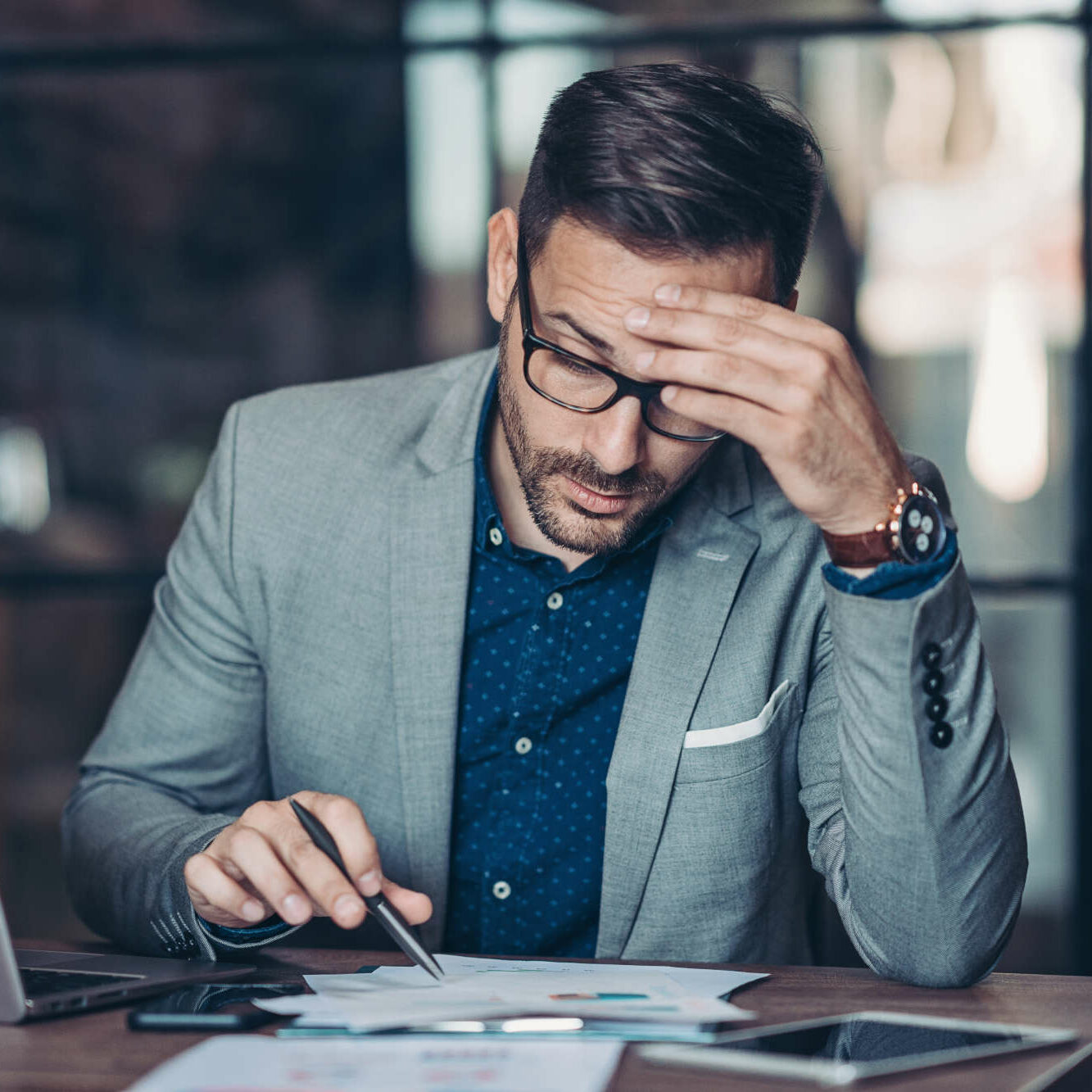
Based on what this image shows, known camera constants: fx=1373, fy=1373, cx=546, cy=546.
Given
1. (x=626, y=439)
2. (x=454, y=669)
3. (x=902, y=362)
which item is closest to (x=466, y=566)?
(x=454, y=669)

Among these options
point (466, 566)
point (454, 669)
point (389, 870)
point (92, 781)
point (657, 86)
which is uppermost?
point (657, 86)

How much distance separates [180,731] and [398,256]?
1764mm

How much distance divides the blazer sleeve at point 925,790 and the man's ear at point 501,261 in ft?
1.99

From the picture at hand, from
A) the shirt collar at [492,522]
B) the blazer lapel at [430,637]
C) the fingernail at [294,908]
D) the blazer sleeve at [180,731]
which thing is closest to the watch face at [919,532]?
the shirt collar at [492,522]

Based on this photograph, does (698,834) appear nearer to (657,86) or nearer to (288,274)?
(657,86)

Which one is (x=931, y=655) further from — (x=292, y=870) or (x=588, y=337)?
(x=292, y=870)

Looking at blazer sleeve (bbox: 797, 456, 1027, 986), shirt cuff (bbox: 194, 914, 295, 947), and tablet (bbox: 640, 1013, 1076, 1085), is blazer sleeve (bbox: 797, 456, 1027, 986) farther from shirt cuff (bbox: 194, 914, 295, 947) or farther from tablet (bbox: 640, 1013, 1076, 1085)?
shirt cuff (bbox: 194, 914, 295, 947)

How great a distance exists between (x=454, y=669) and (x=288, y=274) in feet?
6.77

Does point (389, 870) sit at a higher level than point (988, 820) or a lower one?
lower

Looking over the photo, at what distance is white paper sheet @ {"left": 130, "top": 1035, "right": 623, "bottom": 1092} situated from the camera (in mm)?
894

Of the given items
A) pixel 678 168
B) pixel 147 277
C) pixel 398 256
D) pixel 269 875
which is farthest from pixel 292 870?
pixel 147 277

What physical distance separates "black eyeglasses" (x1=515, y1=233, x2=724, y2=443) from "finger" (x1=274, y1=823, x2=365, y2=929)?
0.54 m

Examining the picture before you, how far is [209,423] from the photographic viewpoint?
3.33 meters

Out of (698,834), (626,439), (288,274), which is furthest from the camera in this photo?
(288,274)
